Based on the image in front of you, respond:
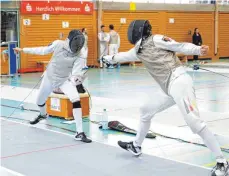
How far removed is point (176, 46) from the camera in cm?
579

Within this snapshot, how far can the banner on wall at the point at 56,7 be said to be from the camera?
21.2 metres

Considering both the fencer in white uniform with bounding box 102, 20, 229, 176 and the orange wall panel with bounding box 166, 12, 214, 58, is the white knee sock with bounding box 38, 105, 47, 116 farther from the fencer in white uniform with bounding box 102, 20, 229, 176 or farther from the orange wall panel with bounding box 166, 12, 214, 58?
the orange wall panel with bounding box 166, 12, 214, 58

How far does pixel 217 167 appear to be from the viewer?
550cm

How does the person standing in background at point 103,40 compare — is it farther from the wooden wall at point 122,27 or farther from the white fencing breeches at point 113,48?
the wooden wall at point 122,27

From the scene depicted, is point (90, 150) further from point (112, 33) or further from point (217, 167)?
point (112, 33)

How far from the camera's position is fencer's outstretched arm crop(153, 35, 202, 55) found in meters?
5.58

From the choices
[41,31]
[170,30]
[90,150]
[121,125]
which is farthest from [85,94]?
[170,30]

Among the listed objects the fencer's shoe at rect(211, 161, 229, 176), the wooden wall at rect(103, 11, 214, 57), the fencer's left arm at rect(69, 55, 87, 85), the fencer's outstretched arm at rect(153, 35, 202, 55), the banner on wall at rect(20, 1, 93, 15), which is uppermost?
the banner on wall at rect(20, 1, 93, 15)

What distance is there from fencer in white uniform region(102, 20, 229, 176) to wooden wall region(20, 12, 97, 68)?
50.8 feet

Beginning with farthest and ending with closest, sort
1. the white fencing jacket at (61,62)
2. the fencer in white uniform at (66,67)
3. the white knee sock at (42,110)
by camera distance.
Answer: the white knee sock at (42,110)
the white fencing jacket at (61,62)
the fencer in white uniform at (66,67)

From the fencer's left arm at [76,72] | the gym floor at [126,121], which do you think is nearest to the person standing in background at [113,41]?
the gym floor at [126,121]

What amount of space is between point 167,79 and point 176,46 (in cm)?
43

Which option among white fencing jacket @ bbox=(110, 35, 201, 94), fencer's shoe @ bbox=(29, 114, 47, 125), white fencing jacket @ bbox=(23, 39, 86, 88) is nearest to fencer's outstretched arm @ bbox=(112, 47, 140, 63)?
white fencing jacket @ bbox=(110, 35, 201, 94)

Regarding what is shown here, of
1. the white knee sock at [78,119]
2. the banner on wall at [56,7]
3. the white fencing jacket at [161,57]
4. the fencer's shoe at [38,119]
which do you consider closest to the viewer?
the white fencing jacket at [161,57]
